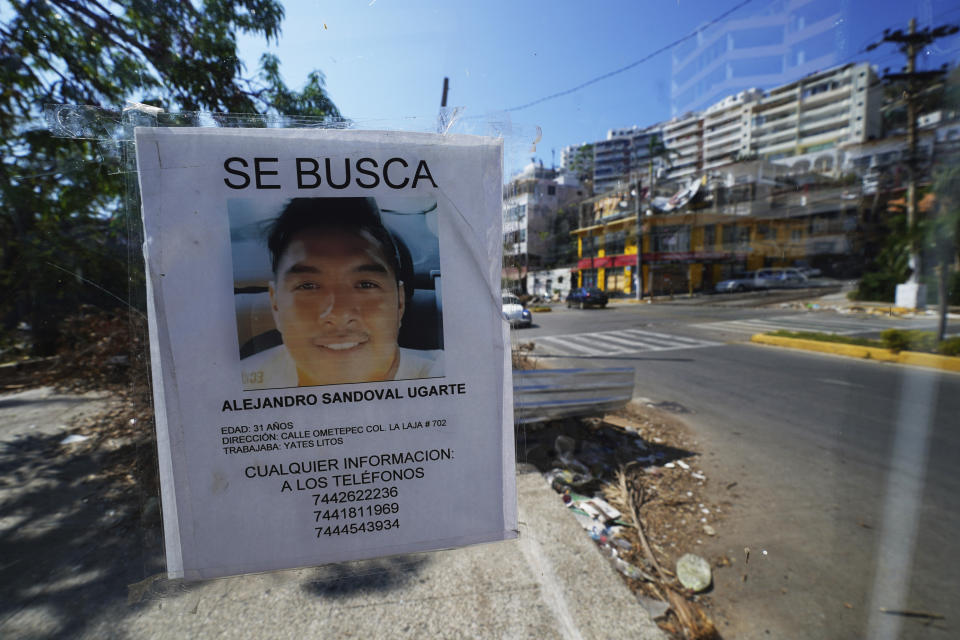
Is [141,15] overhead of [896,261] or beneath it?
overhead

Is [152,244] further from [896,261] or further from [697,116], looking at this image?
[896,261]

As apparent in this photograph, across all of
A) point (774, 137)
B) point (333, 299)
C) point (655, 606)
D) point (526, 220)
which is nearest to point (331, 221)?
point (333, 299)

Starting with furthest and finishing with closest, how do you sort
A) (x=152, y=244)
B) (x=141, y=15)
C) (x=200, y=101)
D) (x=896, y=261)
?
(x=896, y=261), (x=200, y=101), (x=141, y=15), (x=152, y=244)

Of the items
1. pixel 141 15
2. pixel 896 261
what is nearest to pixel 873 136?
pixel 896 261

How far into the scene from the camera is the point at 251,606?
72.1 inches

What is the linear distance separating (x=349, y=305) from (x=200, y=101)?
1.31 metres

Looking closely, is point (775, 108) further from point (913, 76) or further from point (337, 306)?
point (337, 306)

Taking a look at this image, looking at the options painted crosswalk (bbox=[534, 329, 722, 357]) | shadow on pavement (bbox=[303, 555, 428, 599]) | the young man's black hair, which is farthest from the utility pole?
painted crosswalk (bbox=[534, 329, 722, 357])

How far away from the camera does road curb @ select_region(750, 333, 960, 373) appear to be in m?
6.81

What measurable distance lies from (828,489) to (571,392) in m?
2.03

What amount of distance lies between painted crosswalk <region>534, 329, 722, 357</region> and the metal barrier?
515 centimetres

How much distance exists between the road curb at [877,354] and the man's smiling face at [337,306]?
9.45m

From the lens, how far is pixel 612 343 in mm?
→ 10727

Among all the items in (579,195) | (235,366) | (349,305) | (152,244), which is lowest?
(235,366)
